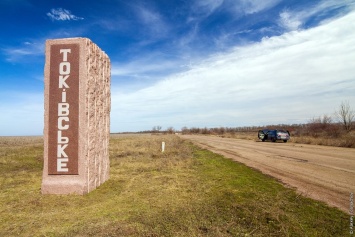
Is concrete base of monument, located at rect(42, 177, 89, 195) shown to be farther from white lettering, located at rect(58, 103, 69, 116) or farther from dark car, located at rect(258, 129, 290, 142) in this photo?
dark car, located at rect(258, 129, 290, 142)

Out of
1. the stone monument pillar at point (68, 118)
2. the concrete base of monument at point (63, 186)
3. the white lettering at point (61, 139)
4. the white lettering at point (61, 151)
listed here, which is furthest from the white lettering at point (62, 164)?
the white lettering at point (61, 139)

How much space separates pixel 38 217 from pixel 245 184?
5582 mm

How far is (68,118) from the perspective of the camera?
673cm

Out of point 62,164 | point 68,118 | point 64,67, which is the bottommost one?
point 62,164

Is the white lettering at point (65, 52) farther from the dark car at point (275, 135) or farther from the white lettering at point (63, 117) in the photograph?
the dark car at point (275, 135)

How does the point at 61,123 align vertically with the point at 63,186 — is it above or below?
above

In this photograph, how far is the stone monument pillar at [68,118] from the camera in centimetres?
664

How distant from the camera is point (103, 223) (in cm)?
445

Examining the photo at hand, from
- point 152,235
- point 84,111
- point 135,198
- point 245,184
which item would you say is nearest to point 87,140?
point 84,111

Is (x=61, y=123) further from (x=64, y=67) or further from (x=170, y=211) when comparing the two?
(x=170, y=211)

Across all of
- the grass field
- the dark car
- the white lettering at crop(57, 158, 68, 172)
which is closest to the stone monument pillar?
the white lettering at crop(57, 158, 68, 172)

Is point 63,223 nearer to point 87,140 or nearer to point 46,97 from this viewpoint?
point 87,140

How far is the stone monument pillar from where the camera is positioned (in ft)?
21.8

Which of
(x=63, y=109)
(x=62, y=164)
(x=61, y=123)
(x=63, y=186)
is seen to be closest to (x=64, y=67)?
(x=63, y=109)
